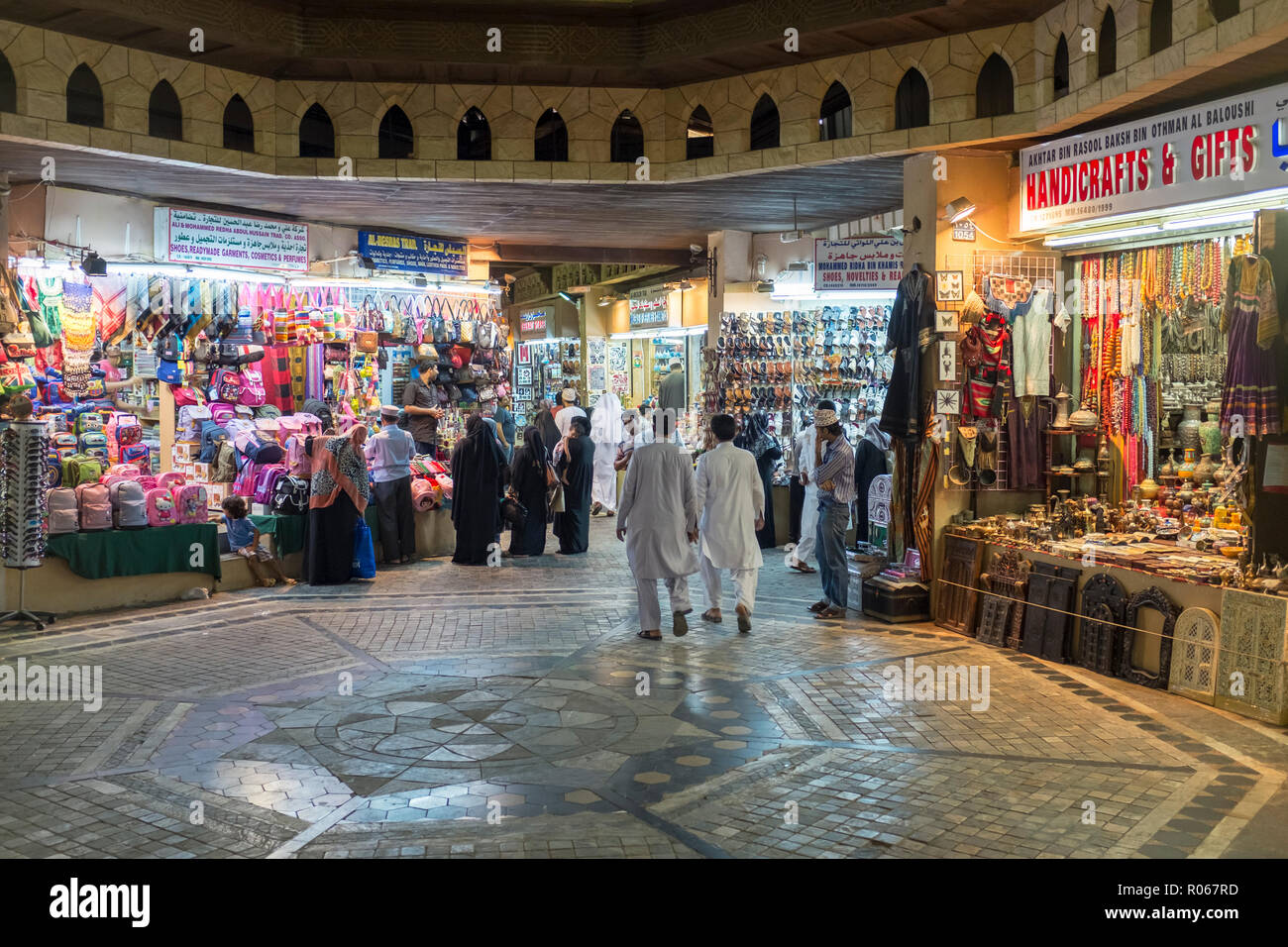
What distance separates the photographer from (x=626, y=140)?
11.3m

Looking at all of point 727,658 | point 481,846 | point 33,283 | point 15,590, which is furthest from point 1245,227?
point 33,283

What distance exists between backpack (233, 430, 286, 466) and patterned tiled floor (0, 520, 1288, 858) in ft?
9.29

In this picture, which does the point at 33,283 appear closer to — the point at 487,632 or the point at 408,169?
the point at 408,169

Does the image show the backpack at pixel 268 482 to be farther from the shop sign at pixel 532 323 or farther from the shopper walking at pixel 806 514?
the shop sign at pixel 532 323

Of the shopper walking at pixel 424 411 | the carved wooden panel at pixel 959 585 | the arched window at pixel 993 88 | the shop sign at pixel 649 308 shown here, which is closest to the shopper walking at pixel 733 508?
the carved wooden panel at pixel 959 585

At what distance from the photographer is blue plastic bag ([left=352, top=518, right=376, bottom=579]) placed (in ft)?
37.8

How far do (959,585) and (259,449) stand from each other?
7.00 metres

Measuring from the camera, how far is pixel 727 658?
8125mm

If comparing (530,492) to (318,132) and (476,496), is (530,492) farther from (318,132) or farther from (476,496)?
(318,132)

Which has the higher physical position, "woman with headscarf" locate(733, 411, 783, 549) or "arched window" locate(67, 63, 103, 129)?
"arched window" locate(67, 63, 103, 129)

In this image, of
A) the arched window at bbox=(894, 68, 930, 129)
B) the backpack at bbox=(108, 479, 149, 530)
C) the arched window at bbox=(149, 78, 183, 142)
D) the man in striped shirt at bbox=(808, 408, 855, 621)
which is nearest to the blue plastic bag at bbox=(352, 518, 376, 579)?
the backpack at bbox=(108, 479, 149, 530)

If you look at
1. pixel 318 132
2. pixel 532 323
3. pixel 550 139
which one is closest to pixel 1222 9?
pixel 550 139

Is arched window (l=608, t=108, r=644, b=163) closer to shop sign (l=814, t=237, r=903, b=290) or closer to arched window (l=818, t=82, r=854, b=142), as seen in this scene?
arched window (l=818, t=82, r=854, b=142)

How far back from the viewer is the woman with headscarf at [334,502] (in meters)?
11.1
